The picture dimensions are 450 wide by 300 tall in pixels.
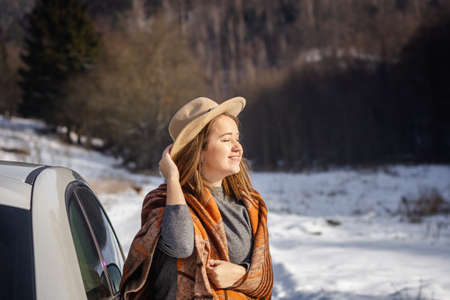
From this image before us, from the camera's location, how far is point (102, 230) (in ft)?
7.39

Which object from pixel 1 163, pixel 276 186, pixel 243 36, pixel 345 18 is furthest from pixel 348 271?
pixel 243 36

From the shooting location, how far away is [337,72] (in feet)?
121

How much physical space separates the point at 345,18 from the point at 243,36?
1195 inches

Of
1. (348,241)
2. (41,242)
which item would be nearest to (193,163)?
(41,242)

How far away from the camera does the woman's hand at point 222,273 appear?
164cm

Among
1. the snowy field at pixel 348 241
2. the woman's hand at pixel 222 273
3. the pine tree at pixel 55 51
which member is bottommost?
the snowy field at pixel 348 241

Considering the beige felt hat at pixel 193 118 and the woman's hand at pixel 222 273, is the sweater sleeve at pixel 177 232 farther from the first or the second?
the beige felt hat at pixel 193 118

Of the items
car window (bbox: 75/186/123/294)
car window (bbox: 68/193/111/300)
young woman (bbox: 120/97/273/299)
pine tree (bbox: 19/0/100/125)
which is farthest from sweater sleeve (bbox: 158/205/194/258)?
pine tree (bbox: 19/0/100/125)

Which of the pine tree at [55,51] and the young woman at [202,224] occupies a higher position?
the pine tree at [55,51]

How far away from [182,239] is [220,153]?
1.44 ft

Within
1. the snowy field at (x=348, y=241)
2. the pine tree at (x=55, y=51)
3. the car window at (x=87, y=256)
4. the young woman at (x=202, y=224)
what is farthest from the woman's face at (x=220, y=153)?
the pine tree at (x=55, y=51)

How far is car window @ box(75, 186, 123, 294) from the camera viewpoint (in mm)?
1972

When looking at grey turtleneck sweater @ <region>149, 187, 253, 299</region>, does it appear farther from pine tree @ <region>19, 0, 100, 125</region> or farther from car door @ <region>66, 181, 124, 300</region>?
pine tree @ <region>19, 0, 100, 125</region>

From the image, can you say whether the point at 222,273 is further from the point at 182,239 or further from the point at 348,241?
the point at 348,241
